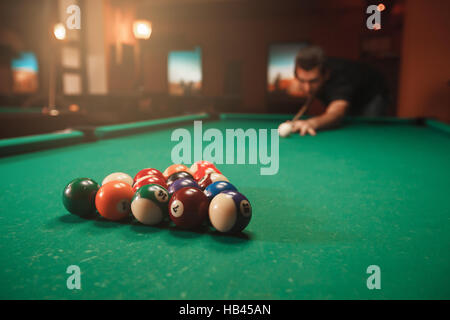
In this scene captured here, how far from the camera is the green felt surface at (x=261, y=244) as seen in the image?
0.68 m

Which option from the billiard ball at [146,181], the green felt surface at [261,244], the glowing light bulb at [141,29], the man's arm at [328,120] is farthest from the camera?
the glowing light bulb at [141,29]

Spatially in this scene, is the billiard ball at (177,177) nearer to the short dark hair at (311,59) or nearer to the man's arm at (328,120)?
the man's arm at (328,120)

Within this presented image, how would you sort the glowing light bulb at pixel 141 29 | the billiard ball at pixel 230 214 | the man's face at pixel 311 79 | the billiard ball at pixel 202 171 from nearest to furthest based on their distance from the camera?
the billiard ball at pixel 230 214, the billiard ball at pixel 202 171, the man's face at pixel 311 79, the glowing light bulb at pixel 141 29

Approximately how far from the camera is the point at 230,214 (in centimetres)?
96

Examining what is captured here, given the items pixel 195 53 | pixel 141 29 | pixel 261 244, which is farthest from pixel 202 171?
pixel 195 53

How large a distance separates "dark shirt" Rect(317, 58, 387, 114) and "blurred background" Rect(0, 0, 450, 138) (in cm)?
271

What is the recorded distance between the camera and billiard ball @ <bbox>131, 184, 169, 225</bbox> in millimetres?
1039

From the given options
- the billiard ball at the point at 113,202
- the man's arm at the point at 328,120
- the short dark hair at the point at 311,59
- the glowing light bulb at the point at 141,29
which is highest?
the glowing light bulb at the point at 141,29

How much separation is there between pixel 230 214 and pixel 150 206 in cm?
24

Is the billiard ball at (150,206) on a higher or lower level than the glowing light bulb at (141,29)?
lower

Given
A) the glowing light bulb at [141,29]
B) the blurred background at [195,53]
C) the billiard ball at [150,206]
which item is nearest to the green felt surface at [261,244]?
the billiard ball at [150,206]

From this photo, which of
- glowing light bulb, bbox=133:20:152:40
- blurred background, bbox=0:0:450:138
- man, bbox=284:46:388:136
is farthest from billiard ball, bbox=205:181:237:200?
glowing light bulb, bbox=133:20:152:40

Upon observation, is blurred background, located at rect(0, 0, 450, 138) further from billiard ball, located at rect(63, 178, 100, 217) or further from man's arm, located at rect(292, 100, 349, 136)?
billiard ball, located at rect(63, 178, 100, 217)

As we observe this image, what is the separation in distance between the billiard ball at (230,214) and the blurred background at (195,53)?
12.5 feet
